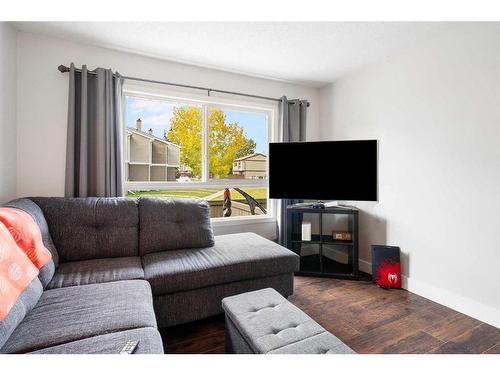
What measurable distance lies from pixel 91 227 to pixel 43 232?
32 cm

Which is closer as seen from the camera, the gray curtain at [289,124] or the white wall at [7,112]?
the white wall at [7,112]

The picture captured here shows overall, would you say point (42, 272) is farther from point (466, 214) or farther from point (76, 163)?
point (466, 214)

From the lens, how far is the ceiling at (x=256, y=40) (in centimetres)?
210

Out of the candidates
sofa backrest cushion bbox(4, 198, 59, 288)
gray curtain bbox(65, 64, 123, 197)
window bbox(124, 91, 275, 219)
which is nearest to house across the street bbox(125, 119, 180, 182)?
window bbox(124, 91, 275, 219)

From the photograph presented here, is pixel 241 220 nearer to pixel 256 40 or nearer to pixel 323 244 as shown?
pixel 323 244

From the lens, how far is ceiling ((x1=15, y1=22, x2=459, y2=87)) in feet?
6.89

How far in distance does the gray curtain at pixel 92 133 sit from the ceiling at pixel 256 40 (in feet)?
1.11

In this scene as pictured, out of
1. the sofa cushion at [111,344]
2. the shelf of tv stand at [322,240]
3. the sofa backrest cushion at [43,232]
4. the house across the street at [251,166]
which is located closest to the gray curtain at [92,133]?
the sofa backrest cushion at [43,232]

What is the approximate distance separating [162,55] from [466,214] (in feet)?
10.2

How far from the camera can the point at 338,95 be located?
10.8 feet

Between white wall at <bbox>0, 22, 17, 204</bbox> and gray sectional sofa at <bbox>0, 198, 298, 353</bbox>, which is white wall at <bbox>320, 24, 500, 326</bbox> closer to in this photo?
gray sectional sofa at <bbox>0, 198, 298, 353</bbox>

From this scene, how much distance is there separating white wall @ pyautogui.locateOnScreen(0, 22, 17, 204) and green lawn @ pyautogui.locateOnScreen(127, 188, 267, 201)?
95 centimetres

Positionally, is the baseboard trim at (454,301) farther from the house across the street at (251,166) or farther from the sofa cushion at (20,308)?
the sofa cushion at (20,308)

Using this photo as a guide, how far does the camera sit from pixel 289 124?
128 inches
